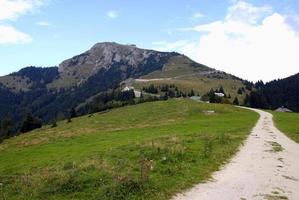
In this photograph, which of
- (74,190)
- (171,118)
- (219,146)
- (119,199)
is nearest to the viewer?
(119,199)

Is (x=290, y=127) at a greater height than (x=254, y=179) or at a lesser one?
greater

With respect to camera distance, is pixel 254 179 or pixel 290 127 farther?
pixel 290 127

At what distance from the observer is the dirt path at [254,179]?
60.6 feet

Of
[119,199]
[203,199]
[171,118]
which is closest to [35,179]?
[119,199]

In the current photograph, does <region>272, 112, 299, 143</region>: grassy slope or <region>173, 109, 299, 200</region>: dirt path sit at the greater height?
<region>272, 112, 299, 143</region>: grassy slope

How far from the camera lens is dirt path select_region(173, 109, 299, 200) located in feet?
60.6

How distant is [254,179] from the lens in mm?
22125

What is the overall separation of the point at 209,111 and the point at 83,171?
287 ft

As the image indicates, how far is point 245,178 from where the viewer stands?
73.2 feet

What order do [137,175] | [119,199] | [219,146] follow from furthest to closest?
[219,146] → [137,175] → [119,199]

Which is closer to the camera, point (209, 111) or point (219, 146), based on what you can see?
point (219, 146)

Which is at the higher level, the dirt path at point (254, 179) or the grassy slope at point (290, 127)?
the grassy slope at point (290, 127)

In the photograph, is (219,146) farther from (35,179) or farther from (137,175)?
(35,179)

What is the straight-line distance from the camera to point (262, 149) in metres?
35.0
